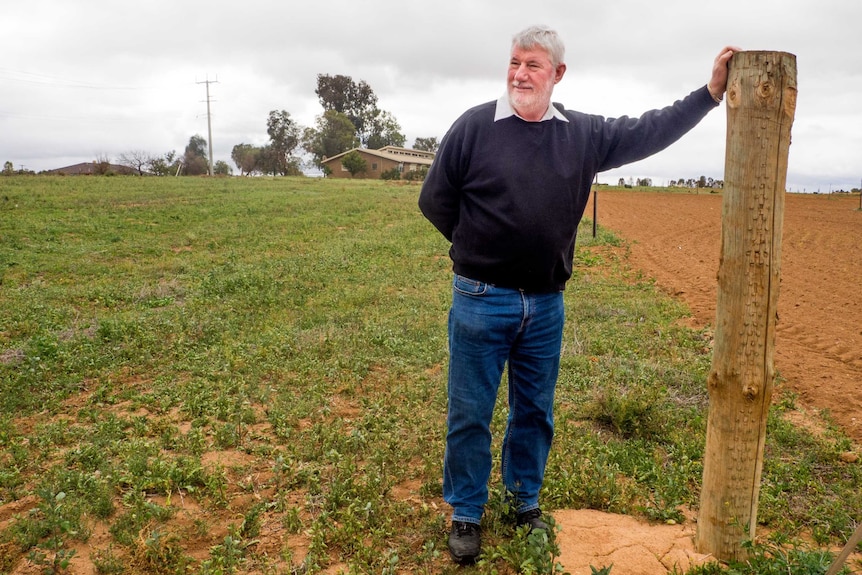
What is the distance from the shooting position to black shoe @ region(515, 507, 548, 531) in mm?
3256

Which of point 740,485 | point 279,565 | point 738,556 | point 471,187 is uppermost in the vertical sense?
point 471,187

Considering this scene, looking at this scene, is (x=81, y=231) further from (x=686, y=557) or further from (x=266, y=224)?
(x=686, y=557)

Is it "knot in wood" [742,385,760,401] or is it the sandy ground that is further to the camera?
the sandy ground

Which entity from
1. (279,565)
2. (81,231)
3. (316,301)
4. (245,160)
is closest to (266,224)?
(81,231)

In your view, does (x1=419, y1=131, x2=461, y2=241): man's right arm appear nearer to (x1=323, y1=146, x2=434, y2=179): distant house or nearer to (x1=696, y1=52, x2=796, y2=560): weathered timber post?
(x1=696, y1=52, x2=796, y2=560): weathered timber post

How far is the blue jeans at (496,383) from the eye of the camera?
9.57ft

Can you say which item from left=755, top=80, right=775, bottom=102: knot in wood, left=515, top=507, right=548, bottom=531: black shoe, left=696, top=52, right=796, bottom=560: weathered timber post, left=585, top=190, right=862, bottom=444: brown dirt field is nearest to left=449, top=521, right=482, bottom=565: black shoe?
left=515, top=507, right=548, bottom=531: black shoe

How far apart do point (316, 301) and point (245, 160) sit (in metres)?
62.1

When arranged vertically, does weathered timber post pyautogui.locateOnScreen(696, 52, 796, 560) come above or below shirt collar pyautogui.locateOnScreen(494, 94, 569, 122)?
below

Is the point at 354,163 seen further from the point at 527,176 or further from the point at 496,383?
the point at 527,176

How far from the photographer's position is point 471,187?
2.86 metres

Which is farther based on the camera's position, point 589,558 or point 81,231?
point 81,231

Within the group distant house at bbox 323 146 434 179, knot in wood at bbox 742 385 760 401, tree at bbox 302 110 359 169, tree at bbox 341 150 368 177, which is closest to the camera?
knot in wood at bbox 742 385 760 401

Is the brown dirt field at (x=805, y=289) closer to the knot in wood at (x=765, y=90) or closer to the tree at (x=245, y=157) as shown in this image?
the knot in wood at (x=765, y=90)
